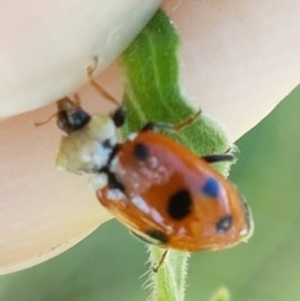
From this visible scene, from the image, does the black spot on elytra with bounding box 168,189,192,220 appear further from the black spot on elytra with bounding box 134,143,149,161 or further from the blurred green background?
the blurred green background

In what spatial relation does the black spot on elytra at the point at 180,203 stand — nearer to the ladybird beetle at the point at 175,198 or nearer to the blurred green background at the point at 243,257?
the ladybird beetle at the point at 175,198

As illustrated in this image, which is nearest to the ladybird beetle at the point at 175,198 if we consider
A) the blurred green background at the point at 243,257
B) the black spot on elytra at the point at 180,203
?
the black spot on elytra at the point at 180,203

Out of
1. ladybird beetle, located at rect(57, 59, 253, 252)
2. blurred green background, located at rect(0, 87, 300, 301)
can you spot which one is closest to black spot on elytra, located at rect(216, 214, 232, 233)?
ladybird beetle, located at rect(57, 59, 253, 252)

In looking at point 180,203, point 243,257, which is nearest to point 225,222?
point 180,203

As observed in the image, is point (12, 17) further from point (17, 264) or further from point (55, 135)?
point (17, 264)

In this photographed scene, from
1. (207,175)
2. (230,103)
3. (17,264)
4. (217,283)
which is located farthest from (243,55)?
(217,283)
